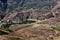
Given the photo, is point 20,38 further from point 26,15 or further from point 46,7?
point 46,7

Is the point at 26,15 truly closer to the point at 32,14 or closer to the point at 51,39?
the point at 32,14

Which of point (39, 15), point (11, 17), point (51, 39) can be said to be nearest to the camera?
point (51, 39)

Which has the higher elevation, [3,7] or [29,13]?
[3,7]

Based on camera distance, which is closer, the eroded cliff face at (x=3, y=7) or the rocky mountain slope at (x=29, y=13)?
the rocky mountain slope at (x=29, y=13)

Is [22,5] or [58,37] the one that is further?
[22,5]

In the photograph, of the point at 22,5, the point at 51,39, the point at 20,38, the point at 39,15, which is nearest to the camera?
the point at 20,38

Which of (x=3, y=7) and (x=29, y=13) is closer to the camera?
(x=29, y=13)

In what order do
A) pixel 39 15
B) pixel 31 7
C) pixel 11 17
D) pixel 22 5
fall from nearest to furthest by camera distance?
pixel 39 15 < pixel 11 17 < pixel 31 7 < pixel 22 5

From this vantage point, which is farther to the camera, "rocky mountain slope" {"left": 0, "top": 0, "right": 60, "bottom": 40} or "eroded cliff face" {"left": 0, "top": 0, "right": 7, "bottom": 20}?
"eroded cliff face" {"left": 0, "top": 0, "right": 7, "bottom": 20}

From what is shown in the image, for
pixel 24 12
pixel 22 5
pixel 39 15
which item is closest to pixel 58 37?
pixel 39 15

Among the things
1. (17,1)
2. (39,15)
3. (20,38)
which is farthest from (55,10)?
(20,38)
